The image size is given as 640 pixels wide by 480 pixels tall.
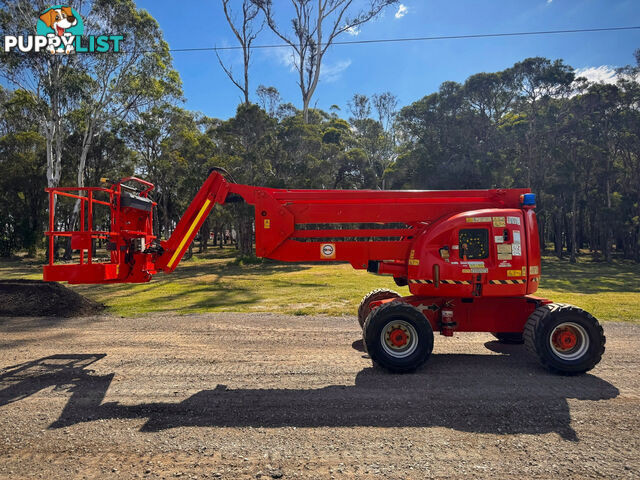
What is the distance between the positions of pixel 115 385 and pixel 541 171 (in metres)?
42.3

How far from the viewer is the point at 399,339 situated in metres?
6.09

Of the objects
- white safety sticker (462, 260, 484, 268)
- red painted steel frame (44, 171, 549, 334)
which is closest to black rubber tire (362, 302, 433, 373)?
red painted steel frame (44, 171, 549, 334)

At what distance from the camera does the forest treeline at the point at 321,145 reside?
3334 cm

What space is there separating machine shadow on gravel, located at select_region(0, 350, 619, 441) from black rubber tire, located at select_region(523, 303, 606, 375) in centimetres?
18

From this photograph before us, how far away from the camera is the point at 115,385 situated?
5.53 metres

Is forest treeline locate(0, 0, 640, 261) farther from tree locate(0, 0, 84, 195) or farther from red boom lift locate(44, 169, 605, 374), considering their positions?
red boom lift locate(44, 169, 605, 374)

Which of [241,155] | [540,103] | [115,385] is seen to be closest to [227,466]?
[115,385]

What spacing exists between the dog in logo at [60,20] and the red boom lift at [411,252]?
29.4 m

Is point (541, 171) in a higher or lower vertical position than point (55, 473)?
higher

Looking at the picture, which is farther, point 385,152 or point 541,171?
point 385,152

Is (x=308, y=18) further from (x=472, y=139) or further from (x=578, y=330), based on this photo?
(x=578, y=330)

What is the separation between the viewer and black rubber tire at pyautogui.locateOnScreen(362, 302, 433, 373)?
591 centimetres

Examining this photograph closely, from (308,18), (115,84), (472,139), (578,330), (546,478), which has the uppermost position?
(308,18)

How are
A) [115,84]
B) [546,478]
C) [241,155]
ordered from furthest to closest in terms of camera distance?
1. [241,155]
2. [115,84]
3. [546,478]
